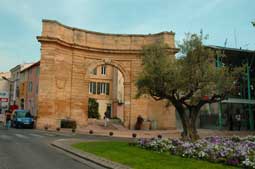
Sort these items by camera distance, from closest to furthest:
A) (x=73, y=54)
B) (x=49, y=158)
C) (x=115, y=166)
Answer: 1. (x=115, y=166)
2. (x=49, y=158)
3. (x=73, y=54)

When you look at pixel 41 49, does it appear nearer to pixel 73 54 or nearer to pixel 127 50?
pixel 73 54

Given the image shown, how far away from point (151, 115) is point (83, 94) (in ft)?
25.6

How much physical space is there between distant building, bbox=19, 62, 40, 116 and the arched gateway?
12675 millimetres

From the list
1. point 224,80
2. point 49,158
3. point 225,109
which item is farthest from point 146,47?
point 225,109

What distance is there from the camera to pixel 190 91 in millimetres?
16297

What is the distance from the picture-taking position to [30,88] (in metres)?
49.0

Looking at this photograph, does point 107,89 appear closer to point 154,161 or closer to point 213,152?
point 213,152

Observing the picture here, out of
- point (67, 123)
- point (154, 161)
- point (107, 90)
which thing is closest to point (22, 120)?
point (67, 123)

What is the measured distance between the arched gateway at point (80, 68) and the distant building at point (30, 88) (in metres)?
12.7

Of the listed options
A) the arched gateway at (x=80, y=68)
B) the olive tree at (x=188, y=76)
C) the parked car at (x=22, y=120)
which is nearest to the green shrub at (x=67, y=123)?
the arched gateway at (x=80, y=68)

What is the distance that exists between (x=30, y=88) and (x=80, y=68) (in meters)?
19.1

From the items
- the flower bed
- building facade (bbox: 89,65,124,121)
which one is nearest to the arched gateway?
the flower bed

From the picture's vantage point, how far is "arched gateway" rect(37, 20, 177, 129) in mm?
30594

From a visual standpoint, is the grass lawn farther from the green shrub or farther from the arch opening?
the arch opening
